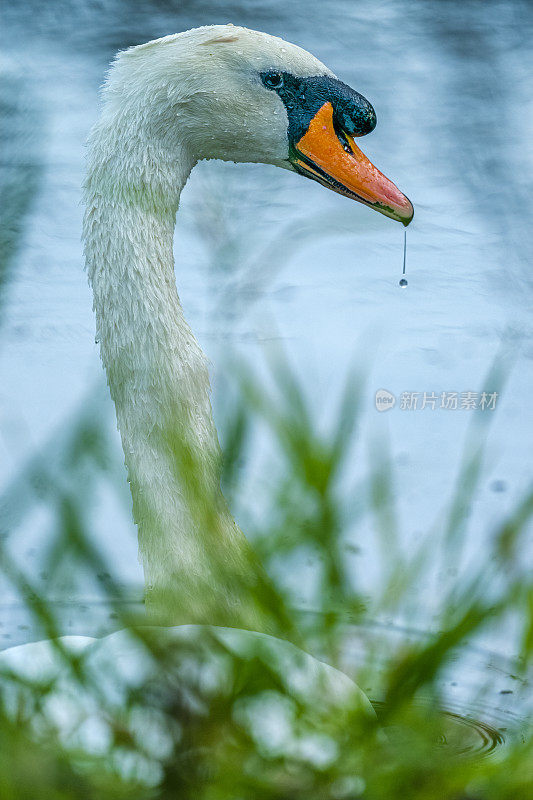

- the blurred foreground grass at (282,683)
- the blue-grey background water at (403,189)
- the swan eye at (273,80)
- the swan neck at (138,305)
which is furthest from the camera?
the blue-grey background water at (403,189)

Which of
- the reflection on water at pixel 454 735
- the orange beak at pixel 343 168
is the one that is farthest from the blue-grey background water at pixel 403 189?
the reflection on water at pixel 454 735

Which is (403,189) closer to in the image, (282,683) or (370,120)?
(370,120)

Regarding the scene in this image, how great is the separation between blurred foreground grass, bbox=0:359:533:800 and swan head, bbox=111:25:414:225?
70 cm

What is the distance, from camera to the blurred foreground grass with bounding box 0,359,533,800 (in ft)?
0.39

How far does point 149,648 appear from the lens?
0.12 meters

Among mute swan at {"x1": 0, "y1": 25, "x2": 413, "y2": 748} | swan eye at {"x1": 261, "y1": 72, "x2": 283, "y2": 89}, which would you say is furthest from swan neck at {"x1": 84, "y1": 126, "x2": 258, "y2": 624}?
swan eye at {"x1": 261, "y1": 72, "x2": 283, "y2": 89}

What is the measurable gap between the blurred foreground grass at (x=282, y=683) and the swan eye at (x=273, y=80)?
0.76 metres

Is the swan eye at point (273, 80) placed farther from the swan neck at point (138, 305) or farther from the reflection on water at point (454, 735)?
the reflection on water at point (454, 735)

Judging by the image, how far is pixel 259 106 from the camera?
34.2 inches

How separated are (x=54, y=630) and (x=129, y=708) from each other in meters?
0.01

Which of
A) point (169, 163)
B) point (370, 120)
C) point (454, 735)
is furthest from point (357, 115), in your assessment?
point (454, 735)

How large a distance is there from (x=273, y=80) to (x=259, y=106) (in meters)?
0.03

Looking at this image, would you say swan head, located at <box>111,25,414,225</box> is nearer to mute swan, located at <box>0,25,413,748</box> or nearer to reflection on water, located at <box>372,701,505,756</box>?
mute swan, located at <box>0,25,413,748</box>

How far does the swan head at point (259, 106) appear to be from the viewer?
2.60 ft
